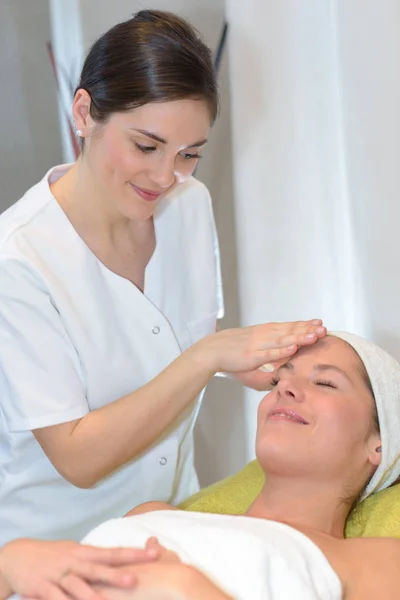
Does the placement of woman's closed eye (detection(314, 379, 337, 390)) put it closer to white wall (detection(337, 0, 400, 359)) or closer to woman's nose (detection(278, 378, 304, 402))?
woman's nose (detection(278, 378, 304, 402))

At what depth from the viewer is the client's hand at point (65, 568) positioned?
1212 mm

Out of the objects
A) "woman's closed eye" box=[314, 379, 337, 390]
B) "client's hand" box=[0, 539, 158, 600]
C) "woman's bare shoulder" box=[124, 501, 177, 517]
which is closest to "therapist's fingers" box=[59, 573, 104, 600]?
"client's hand" box=[0, 539, 158, 600]

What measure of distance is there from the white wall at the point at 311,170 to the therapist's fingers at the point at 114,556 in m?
1.03

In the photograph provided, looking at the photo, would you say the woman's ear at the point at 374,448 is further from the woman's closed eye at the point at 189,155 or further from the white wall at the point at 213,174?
the white wall at the point at 213,174

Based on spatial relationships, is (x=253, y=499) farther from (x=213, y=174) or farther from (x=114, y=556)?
(x=213, y=174)

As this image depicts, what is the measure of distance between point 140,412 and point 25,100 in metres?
1.30

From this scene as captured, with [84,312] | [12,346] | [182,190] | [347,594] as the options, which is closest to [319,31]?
[182,190]

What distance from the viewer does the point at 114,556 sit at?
1.26 metres

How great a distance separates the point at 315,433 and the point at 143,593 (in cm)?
45

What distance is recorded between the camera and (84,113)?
1575mm

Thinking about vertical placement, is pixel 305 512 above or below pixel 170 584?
below

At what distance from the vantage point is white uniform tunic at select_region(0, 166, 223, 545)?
5.00 feet

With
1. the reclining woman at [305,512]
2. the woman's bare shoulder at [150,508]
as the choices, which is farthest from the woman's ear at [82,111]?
the woman's bare shoulder at [150,508]

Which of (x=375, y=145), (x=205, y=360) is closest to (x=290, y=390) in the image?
(x=205, y=360)
